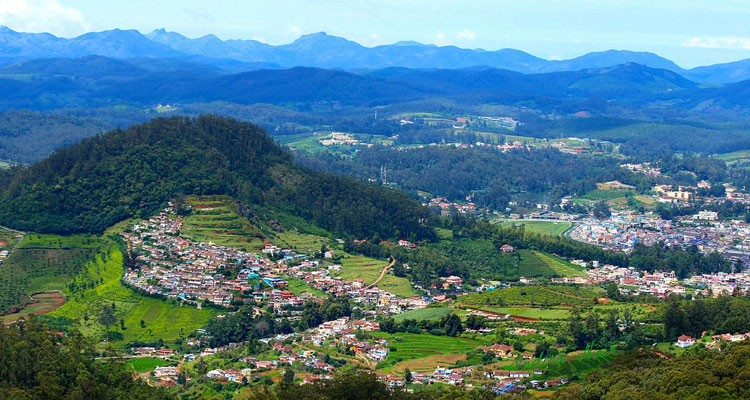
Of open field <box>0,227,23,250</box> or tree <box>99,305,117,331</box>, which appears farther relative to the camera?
open field <box>0,227,23,250</box>

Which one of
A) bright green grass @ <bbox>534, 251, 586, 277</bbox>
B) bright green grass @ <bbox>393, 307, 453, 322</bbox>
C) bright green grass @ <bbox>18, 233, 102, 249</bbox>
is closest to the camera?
bright green grass @ <bbox>393, 307, 453, 322</bbox>

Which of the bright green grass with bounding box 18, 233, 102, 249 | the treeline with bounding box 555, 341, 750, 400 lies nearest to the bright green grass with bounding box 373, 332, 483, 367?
the treeline with bounding box 555, 341, 750, 400

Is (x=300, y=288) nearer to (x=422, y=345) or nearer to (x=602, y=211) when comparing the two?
(x=422, y=345)

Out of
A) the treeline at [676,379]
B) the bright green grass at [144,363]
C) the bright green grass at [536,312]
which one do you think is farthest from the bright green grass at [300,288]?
the treeline at [676,379]

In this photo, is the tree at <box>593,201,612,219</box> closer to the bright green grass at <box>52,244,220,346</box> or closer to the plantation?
the plantation

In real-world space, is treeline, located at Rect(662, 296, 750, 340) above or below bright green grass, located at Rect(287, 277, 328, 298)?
above

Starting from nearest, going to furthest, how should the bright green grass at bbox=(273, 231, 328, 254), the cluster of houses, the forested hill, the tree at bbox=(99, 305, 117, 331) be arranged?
1. the tree at bbox=(99, 305, 117, 331)
2. the forested hill
3. the bright green grass at bbox=(273, 231, 328, 254)
4. the cluster of houses

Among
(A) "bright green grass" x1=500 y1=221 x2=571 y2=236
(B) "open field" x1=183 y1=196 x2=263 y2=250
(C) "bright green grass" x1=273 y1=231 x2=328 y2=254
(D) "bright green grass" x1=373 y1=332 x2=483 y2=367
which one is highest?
(B) "open field" x1=183 y1=196 x2=263 y2=250

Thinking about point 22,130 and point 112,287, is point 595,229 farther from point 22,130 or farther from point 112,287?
point 22,130
